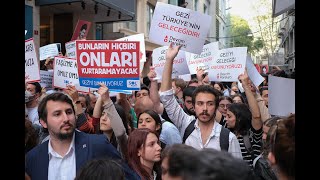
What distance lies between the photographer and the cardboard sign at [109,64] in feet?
16.5

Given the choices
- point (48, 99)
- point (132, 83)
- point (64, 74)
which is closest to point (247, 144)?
point (132, 83)

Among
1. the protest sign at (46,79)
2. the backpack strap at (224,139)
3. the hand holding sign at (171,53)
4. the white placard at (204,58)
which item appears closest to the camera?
the backpack strap at (224,139)

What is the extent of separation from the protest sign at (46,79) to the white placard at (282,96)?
14.9 ft

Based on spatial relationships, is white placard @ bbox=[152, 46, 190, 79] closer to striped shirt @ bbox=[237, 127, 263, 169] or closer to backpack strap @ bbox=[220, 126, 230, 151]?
striped shirt @ bbox=[237, 127, 263, 169]

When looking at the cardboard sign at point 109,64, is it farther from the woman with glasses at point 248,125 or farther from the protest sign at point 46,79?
the protest sign at point 46,79

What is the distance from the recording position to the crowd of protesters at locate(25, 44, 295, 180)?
199 centimetres

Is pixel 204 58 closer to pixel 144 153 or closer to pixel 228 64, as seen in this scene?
pixel 228 64

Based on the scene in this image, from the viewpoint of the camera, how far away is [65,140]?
353cm

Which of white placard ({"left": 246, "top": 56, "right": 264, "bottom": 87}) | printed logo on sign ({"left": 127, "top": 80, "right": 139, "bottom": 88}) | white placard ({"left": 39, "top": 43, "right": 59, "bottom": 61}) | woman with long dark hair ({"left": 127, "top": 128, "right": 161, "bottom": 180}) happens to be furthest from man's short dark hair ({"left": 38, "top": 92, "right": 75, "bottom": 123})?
white placard ({"left": 39, "top": 43, "right": 59, "bottom": 61})

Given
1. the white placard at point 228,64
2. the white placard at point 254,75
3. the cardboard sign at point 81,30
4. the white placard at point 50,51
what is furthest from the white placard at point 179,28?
the cardboard sign at point 81,30
